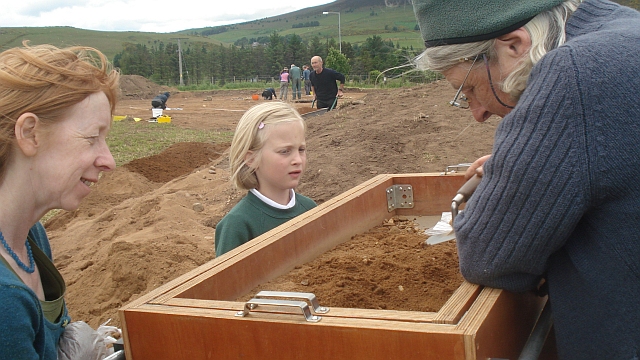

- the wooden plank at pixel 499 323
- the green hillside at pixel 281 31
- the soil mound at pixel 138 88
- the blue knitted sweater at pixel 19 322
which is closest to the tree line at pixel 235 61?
the soil mound at pixel 138 88

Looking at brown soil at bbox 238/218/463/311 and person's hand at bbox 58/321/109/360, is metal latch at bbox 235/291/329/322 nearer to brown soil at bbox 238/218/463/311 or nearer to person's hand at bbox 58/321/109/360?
brown soil at bbox 238/218/463/311

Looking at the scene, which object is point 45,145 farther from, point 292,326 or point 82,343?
point 292,326

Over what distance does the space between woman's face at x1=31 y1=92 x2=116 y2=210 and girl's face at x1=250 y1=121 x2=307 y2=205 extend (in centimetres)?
136

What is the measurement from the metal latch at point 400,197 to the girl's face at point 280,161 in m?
0.55

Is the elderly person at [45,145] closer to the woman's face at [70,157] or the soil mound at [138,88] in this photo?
the woman's face at [70,157]

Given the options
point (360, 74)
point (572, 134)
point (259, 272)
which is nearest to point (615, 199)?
point (572, 134)

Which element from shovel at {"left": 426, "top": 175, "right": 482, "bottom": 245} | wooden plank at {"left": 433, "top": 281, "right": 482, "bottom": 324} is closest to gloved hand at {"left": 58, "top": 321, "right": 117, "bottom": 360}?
wooden plank at {"left": 433, "top": 281, "right": 482, "bottom": 324}

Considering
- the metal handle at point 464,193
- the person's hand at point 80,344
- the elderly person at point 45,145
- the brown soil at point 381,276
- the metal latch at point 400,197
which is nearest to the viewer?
the elderly person at point 45,145

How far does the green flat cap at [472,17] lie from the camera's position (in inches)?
63.7

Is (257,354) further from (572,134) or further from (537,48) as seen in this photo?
(537,48)

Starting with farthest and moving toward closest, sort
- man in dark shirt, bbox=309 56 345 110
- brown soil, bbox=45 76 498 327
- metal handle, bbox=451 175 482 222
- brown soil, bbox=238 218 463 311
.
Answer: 1. man in dark shirt, bbox=309 56 345 110
2. brown soil, bbox=45 76 498 327
3. metal handle, bbox=451 175 482 222
4. brown soil, bbox=238 218 463 311

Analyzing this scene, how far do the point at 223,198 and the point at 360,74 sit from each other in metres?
45.9

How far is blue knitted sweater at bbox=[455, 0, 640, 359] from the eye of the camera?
1.32 m

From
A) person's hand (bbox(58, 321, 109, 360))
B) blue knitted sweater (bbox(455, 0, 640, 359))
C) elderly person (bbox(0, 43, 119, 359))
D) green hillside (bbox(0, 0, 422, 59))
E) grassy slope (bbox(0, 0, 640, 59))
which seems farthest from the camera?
green hillside (bbox(0, 0, 422, 59))
